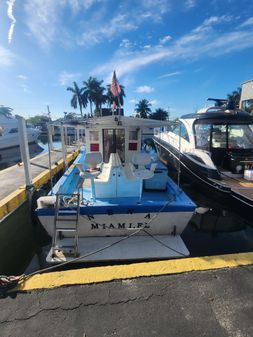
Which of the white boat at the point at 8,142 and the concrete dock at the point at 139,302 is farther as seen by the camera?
the white boat at the point at 8,142

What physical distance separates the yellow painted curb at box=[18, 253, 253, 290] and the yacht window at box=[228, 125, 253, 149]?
478 cm

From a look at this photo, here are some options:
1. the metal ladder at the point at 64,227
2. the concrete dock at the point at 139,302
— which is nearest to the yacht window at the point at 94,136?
the metal ladder at the point at 64,227

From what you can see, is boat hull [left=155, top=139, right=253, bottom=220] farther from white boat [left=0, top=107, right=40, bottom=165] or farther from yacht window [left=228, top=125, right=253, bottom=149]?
white boat [left=0, top=107, right=40, bottom=165]

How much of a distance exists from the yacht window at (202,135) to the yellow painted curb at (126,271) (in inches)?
182

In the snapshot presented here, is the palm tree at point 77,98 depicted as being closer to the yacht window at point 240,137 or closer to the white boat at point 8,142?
the white boat at point 8,142

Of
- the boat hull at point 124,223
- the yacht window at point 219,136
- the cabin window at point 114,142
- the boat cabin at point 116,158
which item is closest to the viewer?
the boat hull at point 124,223

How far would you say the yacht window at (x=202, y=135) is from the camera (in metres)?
7.26

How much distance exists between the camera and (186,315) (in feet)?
7.75

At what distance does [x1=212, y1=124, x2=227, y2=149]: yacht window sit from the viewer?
7.14 metres

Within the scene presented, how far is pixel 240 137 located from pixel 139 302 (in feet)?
21.5

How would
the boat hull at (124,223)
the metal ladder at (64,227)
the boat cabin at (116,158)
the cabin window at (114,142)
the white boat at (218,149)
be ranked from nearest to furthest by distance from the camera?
the metal ladder at (64,227) → the boat hull at (124,223) → the boat cabin at (116,158) → the cabin window at (114,142) → the white boat at (218,149)

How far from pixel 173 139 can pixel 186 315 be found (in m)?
7.72

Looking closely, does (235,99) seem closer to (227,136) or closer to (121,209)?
(227,136)

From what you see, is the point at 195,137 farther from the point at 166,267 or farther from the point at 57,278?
the point at 57,278
